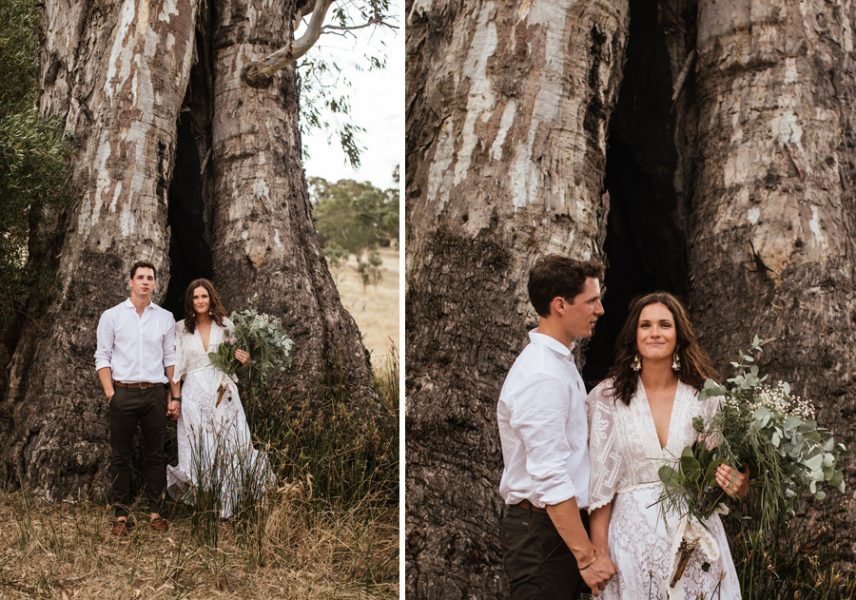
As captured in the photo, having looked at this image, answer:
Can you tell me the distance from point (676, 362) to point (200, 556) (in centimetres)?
195

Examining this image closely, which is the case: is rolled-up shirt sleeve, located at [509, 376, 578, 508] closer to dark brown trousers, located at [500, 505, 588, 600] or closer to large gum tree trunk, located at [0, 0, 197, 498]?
dark brown trousers, located at [500, 505, 588, 600]

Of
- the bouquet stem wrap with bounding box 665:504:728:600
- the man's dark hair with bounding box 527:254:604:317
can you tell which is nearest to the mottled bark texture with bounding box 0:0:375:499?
the man's dark hair with bounding box 527:254:604:317

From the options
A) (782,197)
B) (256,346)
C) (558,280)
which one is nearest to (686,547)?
(558,280)

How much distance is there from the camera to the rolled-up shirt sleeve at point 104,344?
3422 mm

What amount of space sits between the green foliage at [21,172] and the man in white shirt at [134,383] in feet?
1.34

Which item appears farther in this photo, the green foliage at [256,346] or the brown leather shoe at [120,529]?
the green foliage at [256,346]

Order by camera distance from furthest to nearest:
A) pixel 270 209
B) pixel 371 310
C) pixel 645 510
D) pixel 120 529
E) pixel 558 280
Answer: pixel 371 310
pixel 270 209
pixel 120 529
pixel 558 280
pixel 645 510

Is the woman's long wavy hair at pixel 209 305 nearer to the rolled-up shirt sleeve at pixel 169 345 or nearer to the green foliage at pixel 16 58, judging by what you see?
the rolled-up shirt sleeve at pixel 169 345

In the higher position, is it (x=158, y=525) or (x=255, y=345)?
(x=255, y=345)

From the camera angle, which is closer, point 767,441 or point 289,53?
point 767,441

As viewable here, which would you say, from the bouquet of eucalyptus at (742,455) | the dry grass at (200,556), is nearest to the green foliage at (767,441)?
the bouquet of eucalyptus at (742,455)

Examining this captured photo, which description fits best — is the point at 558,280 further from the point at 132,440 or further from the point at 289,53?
the point at 289,53

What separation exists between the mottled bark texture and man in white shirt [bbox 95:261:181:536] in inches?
4.1

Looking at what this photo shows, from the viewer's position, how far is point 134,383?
11.3 feet
